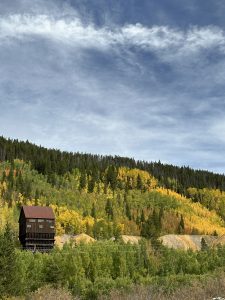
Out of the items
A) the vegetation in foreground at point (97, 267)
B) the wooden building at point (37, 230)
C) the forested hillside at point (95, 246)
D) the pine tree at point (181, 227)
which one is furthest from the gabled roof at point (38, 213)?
the pine tree at point (181, 227)

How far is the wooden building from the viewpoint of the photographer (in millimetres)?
84881

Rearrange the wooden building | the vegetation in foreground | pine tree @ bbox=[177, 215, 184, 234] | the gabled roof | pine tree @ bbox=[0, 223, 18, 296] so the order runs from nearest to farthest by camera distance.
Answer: pine tree @ bbox=[0, 223, 18, 296] < the vegetation in foreground < the wooden building < the gabled roof < pine tree @ bbox=[177, 215, 184, 234]

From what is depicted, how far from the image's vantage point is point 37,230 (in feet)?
283

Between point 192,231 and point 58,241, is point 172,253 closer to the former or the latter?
point 58,241

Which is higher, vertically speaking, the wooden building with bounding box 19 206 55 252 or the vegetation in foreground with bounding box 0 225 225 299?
the wooden building with bounding box 19 206 55 252

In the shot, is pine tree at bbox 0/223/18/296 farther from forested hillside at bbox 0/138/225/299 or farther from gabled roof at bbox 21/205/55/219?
gabled roof at bbox 21/205/55/219

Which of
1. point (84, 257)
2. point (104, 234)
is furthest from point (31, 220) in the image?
point (104, 234)

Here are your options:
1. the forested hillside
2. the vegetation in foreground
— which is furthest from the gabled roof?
the vegetation in foreground

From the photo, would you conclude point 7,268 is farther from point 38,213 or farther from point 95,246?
point 95,246

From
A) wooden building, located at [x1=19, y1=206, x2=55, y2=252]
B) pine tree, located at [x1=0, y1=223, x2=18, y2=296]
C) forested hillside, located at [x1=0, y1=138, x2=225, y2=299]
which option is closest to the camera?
pine tree, located at [x1=0, y1=223, x2=18, y2=296]

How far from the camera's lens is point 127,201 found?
634 feet

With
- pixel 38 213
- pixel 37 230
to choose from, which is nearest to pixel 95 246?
pixel 37 230

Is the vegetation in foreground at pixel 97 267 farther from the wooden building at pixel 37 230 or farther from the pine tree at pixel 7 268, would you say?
the wooden building at pixel 37 230

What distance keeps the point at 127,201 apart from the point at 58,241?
75.8 meters
